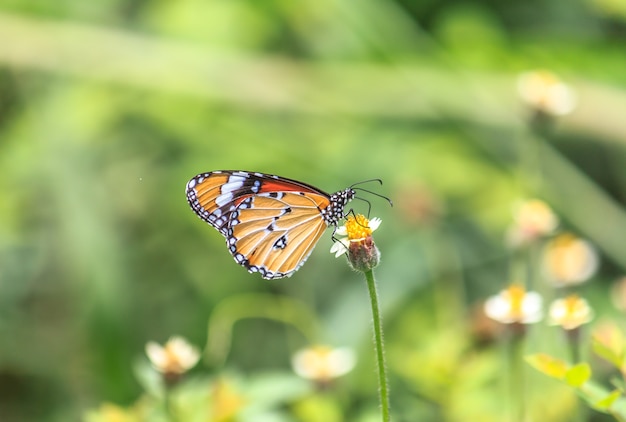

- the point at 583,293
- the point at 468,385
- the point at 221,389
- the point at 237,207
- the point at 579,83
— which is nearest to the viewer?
the point at 221,389

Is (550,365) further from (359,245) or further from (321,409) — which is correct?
(321,409)

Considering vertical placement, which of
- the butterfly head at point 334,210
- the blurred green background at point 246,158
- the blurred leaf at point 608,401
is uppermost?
the blurred green background at point 246,158

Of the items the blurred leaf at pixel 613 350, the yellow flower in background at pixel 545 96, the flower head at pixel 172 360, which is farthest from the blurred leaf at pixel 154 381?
the yellow flower in background at pixel 545 96

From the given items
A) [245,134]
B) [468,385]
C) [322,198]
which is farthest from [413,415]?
[245,134]

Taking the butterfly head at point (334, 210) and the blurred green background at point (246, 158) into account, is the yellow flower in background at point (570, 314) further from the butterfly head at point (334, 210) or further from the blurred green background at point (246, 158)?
the blurred green background at point (246, 158)

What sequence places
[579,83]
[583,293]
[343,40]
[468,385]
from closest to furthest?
[468,385] → [583,293] → [579,83] → [343,40]

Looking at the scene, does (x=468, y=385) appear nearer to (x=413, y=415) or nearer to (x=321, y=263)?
(x=413, y=415)

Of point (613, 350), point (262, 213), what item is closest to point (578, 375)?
point (613, 350)
